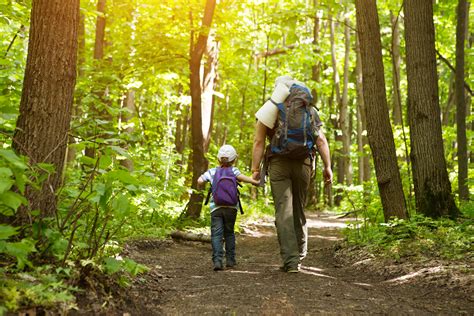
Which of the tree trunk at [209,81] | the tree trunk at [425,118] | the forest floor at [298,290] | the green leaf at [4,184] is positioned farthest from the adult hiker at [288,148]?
the tree trunk at [209,81]

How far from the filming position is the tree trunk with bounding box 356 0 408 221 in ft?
26.9

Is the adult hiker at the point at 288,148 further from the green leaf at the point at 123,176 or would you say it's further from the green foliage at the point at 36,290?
the green foliage at the point at 36,290

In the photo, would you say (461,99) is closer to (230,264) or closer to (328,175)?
(328,175)

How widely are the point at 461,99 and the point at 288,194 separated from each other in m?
7.97

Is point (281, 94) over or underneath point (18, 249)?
over

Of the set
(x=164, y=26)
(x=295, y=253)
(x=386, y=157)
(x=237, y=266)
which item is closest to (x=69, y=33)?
(x=295, y=253)

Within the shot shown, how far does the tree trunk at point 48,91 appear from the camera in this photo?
4188mm

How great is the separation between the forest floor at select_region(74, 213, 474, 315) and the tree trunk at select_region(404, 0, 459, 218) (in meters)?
1.54

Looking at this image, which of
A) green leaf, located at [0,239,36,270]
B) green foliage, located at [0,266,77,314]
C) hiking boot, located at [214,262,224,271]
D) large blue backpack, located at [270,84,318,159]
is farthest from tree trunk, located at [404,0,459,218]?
green leaf, located at [0,239,36,270]

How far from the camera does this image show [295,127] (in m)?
5.76

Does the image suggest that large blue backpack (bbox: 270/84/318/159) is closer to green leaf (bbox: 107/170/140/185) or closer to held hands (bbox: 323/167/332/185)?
held hands (bbox: 323/167/332/185)

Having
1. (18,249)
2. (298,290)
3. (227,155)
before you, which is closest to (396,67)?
(227,155)

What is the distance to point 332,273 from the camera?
257 inches

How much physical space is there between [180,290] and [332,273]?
2383 mm
